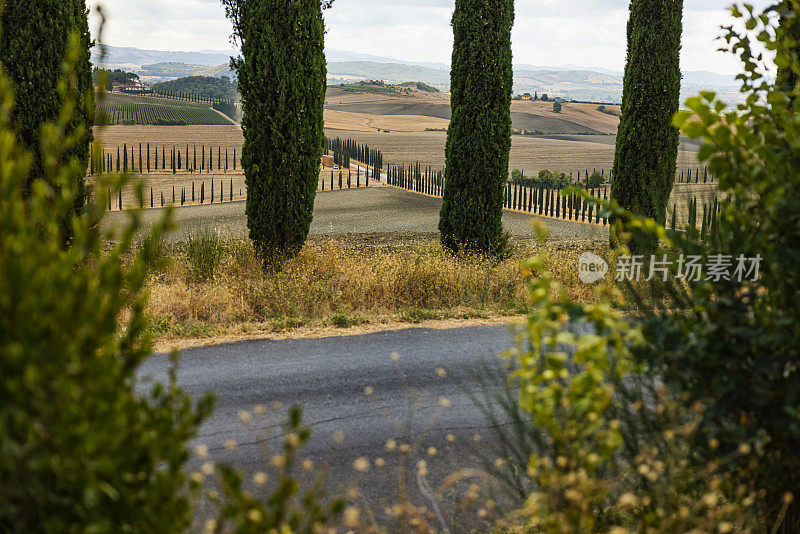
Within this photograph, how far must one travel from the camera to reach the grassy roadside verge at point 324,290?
27.2 ft

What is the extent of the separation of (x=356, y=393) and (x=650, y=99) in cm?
1019

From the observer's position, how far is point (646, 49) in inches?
517

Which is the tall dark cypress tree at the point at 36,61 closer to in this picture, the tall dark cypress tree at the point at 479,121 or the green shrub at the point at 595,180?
the tall dark cypress tree at the point at 479,121

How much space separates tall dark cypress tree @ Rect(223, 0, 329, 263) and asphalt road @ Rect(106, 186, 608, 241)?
3557 millimetres

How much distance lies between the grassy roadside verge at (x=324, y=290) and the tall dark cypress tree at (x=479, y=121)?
786 millimetres

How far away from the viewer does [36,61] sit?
9469 mm

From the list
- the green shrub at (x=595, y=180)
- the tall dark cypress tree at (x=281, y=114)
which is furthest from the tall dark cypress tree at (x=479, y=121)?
the green shrub at (x=595, y=180)

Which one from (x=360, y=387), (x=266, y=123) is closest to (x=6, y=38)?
(x=266, y=123)

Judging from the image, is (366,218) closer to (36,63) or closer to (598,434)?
(36,63)

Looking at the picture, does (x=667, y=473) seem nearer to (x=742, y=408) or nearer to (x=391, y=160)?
(x=742, y=408)

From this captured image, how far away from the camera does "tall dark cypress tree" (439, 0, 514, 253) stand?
466 inches

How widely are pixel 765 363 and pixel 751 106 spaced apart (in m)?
1.39

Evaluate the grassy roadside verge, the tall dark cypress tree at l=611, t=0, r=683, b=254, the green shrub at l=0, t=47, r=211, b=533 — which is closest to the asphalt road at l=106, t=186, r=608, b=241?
the tall dark cypress tree at l=611, t=0, r=683, b=254

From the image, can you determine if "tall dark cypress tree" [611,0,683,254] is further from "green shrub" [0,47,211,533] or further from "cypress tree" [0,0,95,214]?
"green shrub" [0,47,211,533]
